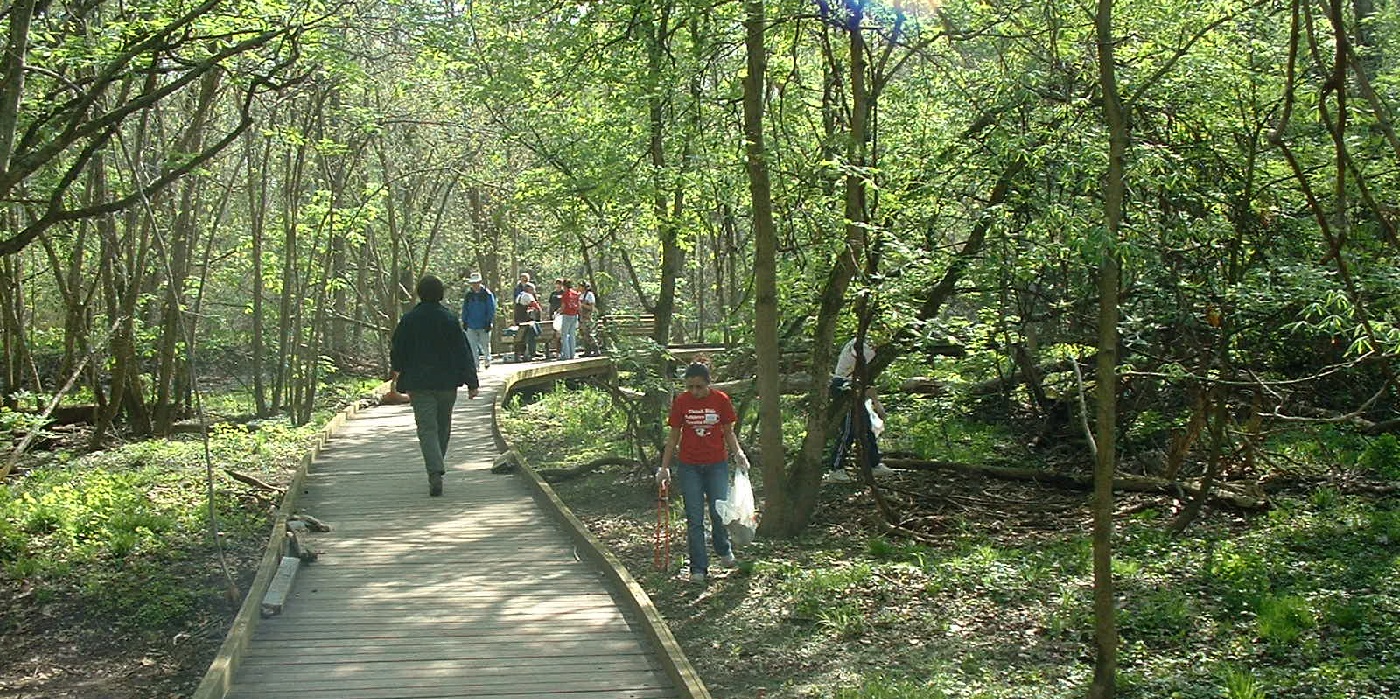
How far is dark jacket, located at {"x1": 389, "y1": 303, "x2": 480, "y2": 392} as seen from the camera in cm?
1098

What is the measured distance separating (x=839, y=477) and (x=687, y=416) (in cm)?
499

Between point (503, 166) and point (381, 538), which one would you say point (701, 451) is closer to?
point (381, 538)

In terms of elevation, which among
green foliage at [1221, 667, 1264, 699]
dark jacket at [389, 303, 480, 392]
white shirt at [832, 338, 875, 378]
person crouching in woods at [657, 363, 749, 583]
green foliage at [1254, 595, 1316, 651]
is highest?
dark jacket at [389, 303, 480, 392]

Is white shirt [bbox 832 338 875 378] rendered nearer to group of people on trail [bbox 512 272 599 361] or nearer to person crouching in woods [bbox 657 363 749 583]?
person crouching in woods [bbox 657 363 749 583]

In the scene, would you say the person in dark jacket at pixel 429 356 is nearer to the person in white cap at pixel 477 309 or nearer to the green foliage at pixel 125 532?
the green foliage at pixel 125 532

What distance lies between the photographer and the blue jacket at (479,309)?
23.0 metres

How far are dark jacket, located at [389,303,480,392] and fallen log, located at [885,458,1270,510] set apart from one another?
17.1 ft

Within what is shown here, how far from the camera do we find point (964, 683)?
7.35m

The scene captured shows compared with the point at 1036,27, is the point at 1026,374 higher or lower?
lower

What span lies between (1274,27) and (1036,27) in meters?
2.97

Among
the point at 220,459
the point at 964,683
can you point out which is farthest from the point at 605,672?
the point at 220,459

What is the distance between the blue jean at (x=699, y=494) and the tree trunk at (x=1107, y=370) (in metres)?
3.37

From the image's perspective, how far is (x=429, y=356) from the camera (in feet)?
36.1

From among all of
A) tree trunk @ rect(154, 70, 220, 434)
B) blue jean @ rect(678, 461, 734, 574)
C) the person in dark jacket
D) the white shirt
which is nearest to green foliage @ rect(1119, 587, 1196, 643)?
blue jean @ rect(678, 461, 734, 574)
